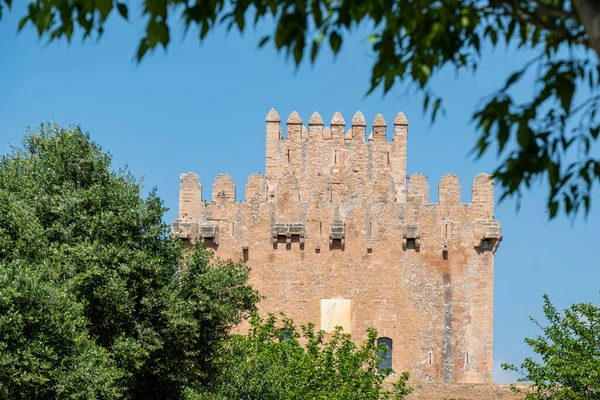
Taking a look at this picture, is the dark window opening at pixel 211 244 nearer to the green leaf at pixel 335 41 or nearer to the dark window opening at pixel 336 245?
the dark window opening at pixel 336 245

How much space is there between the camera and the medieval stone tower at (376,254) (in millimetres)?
42406

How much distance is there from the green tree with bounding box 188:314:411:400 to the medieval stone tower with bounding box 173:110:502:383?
190 centimetres

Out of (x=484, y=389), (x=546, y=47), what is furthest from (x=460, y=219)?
(x=546, y=47)

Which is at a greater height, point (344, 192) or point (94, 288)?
point (344, 192)

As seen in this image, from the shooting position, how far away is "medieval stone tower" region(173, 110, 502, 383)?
139ft

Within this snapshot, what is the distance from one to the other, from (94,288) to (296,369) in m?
10.9

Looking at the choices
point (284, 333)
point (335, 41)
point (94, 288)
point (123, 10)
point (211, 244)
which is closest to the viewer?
point (123, 10)

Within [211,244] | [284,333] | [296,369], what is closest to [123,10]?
[296,369]

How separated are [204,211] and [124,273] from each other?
16209 mm

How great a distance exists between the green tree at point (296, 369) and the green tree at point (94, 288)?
1968mm

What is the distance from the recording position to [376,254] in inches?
1690

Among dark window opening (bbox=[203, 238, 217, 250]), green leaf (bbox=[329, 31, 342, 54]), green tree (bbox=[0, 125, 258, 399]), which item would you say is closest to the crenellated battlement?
dark window opening (bbox=[203, 238, 217, 250])

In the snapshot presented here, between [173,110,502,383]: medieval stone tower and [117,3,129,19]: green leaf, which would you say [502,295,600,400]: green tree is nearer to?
[173,110,502,383]: medieval stone tower

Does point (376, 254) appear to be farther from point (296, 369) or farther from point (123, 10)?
point (123, 10)
